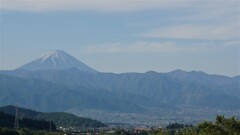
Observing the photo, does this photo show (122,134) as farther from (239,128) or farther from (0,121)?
(239,128)

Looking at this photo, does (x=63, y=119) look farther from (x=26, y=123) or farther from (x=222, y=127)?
(x=222, y=127)

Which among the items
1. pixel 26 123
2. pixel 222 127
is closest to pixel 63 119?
pixel 26 123

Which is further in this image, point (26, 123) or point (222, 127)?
point (26, 123)

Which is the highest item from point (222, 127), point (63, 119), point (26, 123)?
point (63, 119)

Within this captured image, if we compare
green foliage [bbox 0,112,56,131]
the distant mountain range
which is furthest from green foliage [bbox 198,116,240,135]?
the distant mountain range

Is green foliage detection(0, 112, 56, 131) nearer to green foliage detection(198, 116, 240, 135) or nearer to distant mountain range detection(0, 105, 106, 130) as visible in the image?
distant mountain range detection(0, 105, 106, 130)

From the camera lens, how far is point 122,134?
72125mm

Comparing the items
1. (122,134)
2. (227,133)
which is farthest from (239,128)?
(122,134)

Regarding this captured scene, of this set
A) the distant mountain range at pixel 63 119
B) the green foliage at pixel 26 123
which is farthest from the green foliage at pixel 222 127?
the distant mountain range at pixel 63 119

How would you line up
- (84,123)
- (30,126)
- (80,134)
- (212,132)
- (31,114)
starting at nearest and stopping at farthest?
1. (212,132)
2. (80,134)
3. (30,126)
4. (84,123)
5. (31,114)

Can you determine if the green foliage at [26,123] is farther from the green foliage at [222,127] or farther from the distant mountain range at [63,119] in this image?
the green foliage at [222,127]

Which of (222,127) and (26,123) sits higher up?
(26,123)

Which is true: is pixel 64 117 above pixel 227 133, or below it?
above

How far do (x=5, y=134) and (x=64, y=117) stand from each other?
6252 centimetres
